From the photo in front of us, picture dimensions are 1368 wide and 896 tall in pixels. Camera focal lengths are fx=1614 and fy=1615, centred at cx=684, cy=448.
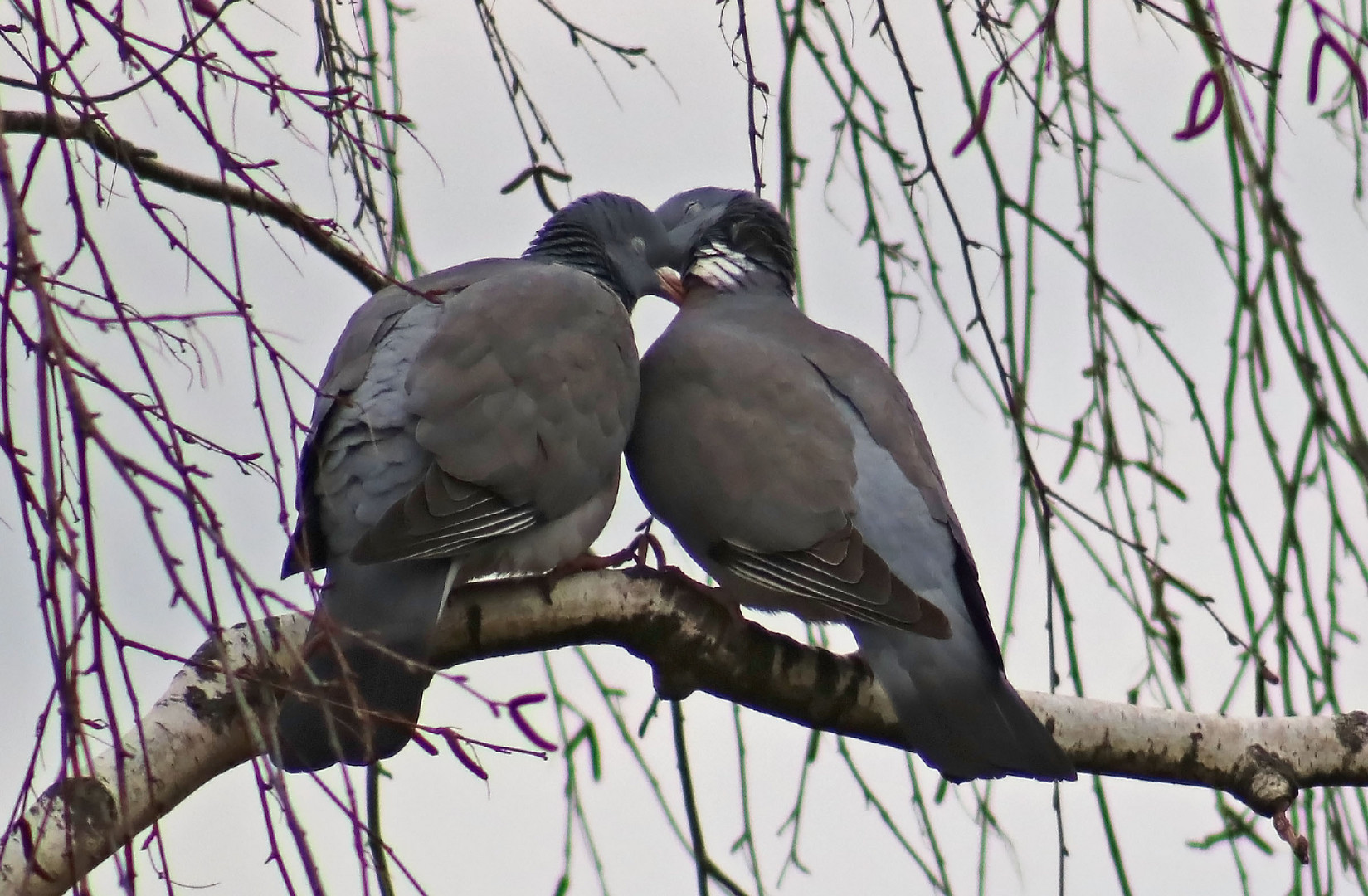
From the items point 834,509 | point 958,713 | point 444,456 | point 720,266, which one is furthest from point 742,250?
point 958,713

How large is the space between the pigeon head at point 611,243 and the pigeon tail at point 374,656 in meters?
1.09

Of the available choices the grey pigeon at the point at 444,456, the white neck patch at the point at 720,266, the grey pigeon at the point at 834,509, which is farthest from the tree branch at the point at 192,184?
the white neck patch at the point at 720,266

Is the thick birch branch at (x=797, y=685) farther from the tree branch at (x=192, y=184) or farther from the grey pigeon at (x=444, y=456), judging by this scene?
the tree branch at (x=192, y=184)

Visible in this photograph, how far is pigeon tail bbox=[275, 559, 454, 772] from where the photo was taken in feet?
6.61

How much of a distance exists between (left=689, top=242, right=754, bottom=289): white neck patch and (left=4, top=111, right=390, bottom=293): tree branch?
79 cm

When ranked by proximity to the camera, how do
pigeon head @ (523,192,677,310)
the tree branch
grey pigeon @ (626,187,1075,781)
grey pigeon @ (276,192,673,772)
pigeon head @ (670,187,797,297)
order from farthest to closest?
pigeon head @ (670,187,797,297) → pigeon head @ (523,192,677,310) → grey pigeon @ (626,187,1075,781) → grey pigeon @ (276,192,673,772) → the tree branch

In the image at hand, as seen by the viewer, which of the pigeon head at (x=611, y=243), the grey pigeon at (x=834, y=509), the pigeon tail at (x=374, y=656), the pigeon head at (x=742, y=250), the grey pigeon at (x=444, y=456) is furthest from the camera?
the pigeon head at (x=742, y=250)

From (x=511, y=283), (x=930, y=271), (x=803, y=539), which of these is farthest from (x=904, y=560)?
(x=511, y=283)

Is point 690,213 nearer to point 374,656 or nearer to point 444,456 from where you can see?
point 444,456

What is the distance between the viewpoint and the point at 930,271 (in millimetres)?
2660

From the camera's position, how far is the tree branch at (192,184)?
4.88 feet

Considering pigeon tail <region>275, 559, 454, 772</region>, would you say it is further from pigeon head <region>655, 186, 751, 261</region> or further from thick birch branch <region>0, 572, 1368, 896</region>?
pigeon head <region>655, 186, 751, 261</region>

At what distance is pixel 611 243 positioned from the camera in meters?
3.36

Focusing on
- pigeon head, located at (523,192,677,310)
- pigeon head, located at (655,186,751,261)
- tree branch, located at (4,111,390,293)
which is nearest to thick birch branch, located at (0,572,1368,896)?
tree branch, located at (4,111,390,293)
